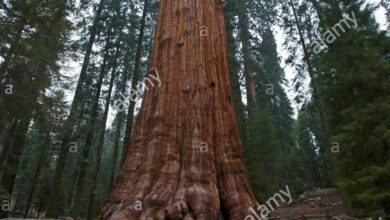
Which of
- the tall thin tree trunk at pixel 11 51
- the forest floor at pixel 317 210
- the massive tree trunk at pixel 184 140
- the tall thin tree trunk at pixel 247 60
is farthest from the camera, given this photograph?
the tall thin tree trunk at pixel 247 60

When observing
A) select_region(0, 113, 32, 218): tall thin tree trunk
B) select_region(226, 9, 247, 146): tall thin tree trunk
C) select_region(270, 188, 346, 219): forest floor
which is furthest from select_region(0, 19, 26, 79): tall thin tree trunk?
select_region(270, 188, 346, 219): forest floor

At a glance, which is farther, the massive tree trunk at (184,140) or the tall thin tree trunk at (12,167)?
the tall thin tree trunk at (12,167)

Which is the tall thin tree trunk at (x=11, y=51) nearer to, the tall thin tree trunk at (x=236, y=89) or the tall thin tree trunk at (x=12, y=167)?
the tall thin tree trunk at (x=12, y=167)

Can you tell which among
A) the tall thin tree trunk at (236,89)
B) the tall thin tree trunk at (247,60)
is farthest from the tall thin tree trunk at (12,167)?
the tall thin tree trunk at (247,60)

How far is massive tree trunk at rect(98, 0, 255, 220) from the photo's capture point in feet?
11.6

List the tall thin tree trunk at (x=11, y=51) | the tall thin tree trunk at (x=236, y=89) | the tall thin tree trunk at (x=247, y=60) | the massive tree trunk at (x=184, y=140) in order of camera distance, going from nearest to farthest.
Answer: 1. the massive tree trunk at (x=184, y=140)
2. the tall thin tree trunk at (x=11, y=51)
3. the tall thin tree trunk at (x=236, y=89)
4. the tall thin tree trunk at (x=247, y=60)

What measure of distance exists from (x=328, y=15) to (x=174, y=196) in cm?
718

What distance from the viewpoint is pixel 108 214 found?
3.54 meters

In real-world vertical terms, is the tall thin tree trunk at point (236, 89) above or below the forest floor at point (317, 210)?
above

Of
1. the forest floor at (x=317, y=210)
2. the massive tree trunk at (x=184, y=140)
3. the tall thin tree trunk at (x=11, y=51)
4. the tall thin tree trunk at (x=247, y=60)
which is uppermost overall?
the tall thin tree trunk at (x=247, y=60)

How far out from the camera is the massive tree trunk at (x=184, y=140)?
353cm

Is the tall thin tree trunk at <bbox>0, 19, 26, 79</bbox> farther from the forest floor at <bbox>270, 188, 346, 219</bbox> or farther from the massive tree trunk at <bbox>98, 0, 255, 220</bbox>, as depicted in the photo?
the forest floor at <bbox>270, 188, 346, 219</bbox>

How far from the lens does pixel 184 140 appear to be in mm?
4121

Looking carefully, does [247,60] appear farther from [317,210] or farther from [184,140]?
[184,140]
